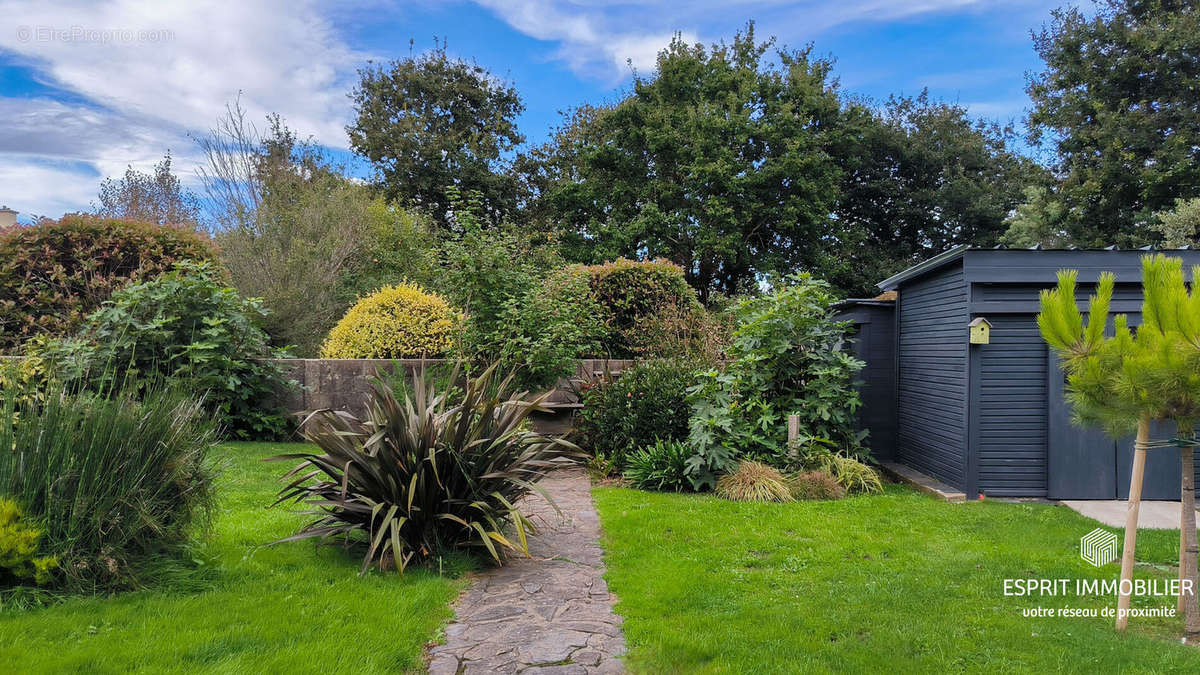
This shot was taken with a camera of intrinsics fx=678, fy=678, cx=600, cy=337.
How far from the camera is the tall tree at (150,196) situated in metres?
15.6

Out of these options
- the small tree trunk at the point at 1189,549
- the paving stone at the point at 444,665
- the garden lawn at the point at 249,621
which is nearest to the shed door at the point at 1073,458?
the small tree trunk at the point at 1189,549

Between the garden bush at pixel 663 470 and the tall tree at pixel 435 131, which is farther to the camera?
the tall tree at pixel 435 131

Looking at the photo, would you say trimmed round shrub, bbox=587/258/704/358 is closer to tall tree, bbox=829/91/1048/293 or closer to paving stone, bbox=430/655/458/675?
paving stone, bbox=430/655/458/675

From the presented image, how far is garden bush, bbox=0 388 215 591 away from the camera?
319cm

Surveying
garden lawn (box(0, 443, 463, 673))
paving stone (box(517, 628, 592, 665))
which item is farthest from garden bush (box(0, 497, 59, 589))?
paving stone (box(517, 628, 592, 665))

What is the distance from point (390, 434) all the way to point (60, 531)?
159cm

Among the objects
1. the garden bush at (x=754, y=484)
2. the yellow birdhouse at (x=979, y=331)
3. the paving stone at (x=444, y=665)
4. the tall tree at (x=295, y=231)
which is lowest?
the paving stone at (x=444, y=665)

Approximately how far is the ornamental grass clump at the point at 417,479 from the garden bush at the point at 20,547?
1078 millimetres

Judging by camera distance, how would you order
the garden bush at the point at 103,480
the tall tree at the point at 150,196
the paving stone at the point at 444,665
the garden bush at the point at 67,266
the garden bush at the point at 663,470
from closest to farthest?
the paving stone at the point at 444,665 → the garden bush at the point at 103,480 → the garden bush at the point at 663,470 → the garden bush at the point at 67,266 → the tall tree at the point at 150,196

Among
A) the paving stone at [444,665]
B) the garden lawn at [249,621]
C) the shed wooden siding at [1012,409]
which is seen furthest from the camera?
the shed wooden siding at [1012,409]

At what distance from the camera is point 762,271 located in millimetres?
18984

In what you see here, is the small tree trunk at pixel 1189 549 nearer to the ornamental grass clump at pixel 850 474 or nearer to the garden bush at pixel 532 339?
the ornamental grass clump at pixel 850 474

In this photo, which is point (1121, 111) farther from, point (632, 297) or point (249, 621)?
point (249, 621)

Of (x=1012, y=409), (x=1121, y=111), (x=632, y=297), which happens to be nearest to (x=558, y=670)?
(x=1012, y=409)
